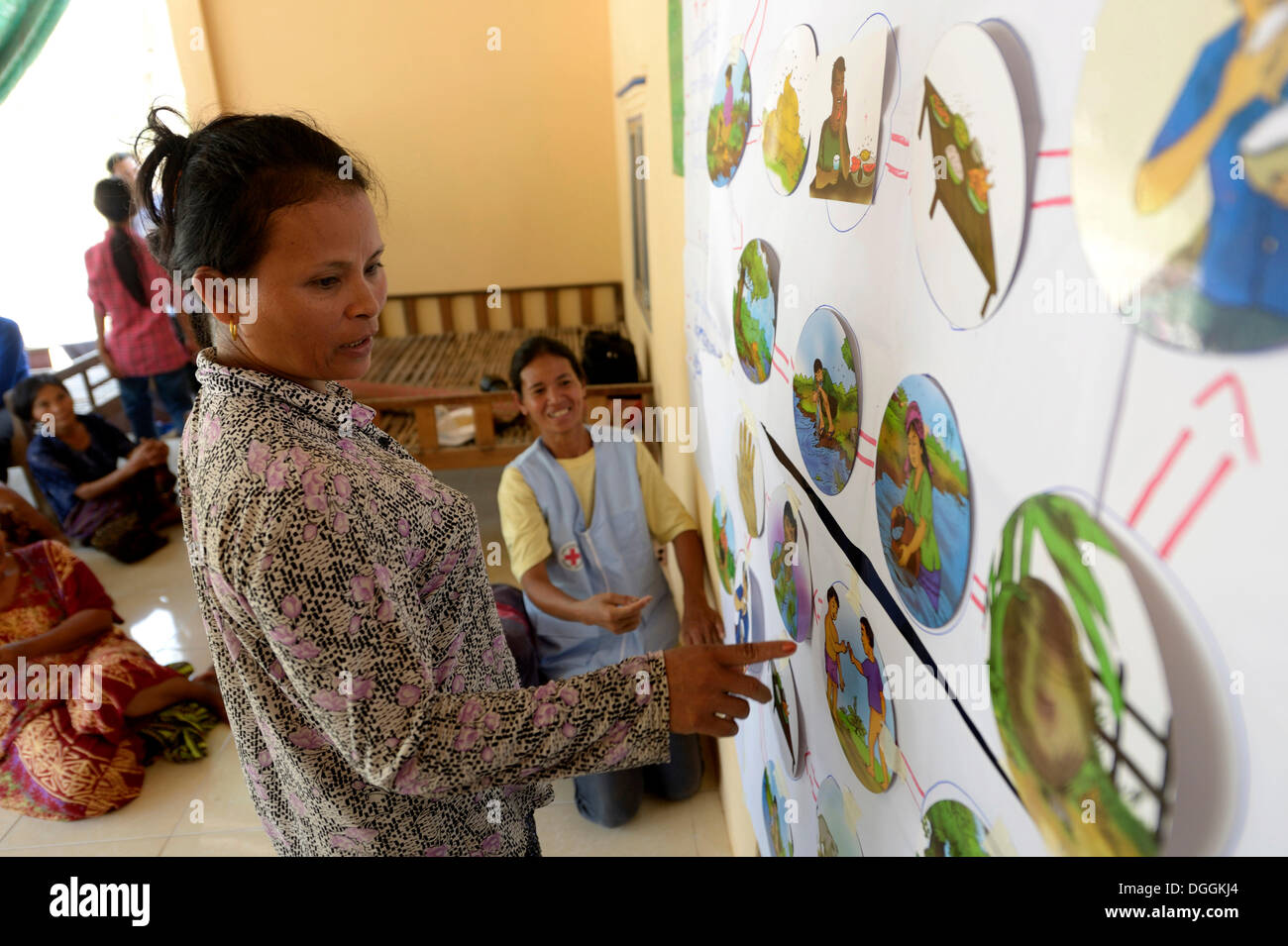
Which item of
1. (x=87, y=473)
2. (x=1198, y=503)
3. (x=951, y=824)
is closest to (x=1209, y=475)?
(x=1198, y=503)

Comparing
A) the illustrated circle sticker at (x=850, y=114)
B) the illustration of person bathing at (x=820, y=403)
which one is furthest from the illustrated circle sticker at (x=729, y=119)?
the illustration of person bathing at (x=820, y=403)

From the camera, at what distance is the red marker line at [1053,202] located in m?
0.42

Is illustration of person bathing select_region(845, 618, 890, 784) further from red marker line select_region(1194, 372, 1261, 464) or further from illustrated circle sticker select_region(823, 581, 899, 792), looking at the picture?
red marker line select_region(1194, 372, 1261, 464)

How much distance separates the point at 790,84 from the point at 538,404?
121 cm

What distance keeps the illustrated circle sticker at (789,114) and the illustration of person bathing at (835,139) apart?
6 centimetres

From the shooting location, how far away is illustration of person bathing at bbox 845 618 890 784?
779 mm

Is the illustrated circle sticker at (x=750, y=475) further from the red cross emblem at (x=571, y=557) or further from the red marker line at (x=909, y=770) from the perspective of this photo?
the red cross emblem at (x=571, y=557)

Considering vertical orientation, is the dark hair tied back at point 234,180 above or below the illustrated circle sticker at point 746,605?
above

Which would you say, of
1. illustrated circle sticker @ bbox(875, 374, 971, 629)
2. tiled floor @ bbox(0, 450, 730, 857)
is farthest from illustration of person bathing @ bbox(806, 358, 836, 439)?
tiled floor @ bbox(0, 450, 730, 857)

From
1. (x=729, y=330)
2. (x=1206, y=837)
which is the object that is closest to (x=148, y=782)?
(x=729, y=330)

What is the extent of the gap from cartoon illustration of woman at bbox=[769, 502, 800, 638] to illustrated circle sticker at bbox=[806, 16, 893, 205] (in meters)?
0.42

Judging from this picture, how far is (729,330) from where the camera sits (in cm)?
137

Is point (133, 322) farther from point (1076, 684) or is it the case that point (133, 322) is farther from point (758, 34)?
point (1076, 684)

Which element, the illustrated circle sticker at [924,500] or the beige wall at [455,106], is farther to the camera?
the beige wall at [455,106]
